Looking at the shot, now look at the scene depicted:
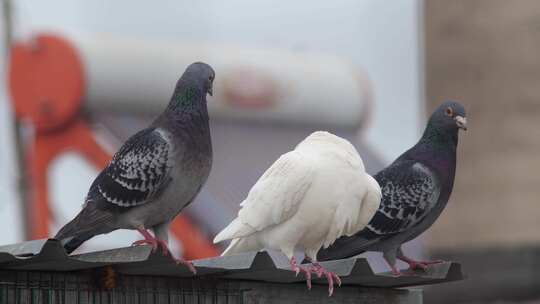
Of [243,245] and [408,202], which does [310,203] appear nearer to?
[243,245]

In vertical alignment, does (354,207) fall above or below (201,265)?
above

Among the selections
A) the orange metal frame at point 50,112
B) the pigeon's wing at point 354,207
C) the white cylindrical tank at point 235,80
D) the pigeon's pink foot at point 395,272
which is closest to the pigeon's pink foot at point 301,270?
the pigeon's wing at point 354,207

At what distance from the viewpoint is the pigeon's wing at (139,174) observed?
7.97m

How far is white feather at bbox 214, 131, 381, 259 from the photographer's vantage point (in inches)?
333

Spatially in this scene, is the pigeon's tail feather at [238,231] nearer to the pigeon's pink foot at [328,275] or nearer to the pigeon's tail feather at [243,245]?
the pigeon's tail feather at [243,245]

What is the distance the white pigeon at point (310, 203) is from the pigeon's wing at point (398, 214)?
67 centimetres

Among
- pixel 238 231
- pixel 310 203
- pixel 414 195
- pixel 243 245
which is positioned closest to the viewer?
pixel 310 203

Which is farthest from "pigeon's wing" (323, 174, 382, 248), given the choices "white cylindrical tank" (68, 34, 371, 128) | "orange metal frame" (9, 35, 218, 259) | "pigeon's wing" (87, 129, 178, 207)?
"white cylindrical tank" (68, 34, 371, 128)

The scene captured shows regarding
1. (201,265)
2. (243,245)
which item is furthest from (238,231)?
(201,265)

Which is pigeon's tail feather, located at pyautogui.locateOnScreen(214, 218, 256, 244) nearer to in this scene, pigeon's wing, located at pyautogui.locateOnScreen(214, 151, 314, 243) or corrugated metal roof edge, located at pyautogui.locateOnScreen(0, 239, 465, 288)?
pigeon's wing, located at pyautogui.locateOnScreen(214, 151, 314, 243)

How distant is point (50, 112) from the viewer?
21.0 m

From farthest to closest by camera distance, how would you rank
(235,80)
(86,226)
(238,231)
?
(235,80) < (238,231) < (86,226)

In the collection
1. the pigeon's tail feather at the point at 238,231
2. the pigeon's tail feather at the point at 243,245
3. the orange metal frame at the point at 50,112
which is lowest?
the orange metal frame at the point at 50,112

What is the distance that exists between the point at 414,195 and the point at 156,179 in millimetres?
2058
